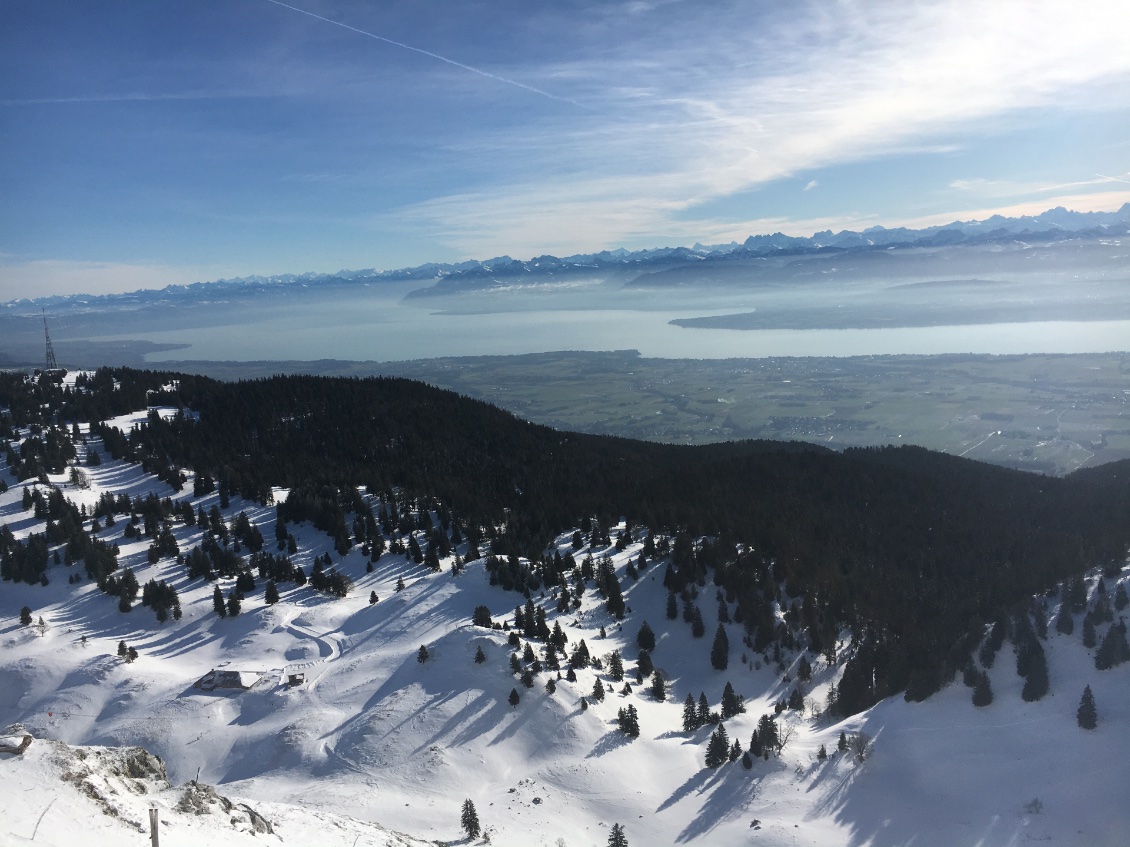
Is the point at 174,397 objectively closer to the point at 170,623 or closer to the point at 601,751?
the point at 170,623

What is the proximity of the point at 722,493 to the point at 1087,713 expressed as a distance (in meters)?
32.4

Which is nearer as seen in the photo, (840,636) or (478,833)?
(478,833)

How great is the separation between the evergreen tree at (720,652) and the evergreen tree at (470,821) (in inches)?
723

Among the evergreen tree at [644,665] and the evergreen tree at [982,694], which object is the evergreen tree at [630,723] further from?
the evergreen tree at [982,694]

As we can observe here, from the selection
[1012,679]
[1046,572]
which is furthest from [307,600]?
[1046,572]

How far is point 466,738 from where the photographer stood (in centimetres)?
3250

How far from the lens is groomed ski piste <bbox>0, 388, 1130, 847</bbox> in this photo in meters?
25.3

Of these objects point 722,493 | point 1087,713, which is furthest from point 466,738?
point 722,493

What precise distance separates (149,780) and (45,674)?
20.3 metres

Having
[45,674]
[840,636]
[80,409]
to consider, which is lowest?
[840,636]

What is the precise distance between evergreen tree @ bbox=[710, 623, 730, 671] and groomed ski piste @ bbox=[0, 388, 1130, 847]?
91cm

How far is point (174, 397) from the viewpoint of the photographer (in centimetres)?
8238

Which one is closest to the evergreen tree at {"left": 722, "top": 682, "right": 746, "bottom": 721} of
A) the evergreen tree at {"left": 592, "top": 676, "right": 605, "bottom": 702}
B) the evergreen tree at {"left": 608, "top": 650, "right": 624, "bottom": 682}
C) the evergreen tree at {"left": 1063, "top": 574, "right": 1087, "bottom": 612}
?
the evergreen tree at {"left": 608, "top": 650, "right": 624, "bottom": 682}

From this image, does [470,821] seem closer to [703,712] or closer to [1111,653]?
[703,712]
